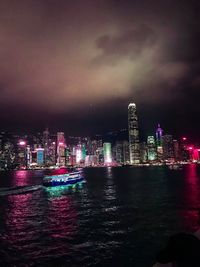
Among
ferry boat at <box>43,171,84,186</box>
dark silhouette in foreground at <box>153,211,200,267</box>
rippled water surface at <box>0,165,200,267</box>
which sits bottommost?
rippled water surface at <box>0,165,200,267</box>

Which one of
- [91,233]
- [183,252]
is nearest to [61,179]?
[91,233]

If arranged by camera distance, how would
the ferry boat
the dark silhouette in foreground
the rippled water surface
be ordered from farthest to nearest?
the ferry boat < the rippled water surface < the dark silhouette in foreground

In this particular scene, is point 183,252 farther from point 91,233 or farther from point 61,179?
point 61,179

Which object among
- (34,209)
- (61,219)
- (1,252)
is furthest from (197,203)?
(1,252)

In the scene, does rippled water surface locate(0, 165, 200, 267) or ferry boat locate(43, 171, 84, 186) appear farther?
ferry boat locate(43, 171, 84, 186)

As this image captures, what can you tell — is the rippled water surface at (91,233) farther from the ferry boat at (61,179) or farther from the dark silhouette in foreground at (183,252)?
the ferry boat at (61,179)

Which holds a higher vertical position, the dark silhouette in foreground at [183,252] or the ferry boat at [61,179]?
the dark silhouette in foreground at [183,252]

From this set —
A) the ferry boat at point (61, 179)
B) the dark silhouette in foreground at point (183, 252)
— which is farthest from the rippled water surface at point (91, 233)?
the ferry boat at point (61, 179)

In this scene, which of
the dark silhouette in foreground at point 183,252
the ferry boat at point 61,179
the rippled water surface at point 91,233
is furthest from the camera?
the ferry boat at point 61,179

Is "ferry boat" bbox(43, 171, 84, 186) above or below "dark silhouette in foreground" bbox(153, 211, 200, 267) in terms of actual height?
below

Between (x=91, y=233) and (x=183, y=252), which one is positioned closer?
(x=183, y=252)

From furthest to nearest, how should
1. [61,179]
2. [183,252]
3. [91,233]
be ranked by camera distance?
1. [61,179]
2. [91,233]
3. [183,252]

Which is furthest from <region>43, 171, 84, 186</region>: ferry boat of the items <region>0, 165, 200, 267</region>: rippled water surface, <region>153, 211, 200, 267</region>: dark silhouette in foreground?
<region>153, 211, 200, 267</region>: dark silhouette in foreground

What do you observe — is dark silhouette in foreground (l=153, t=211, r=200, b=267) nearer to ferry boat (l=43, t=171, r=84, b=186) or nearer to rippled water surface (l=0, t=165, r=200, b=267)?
rippled water surface (l=0, t=165, r=200, b=267)
